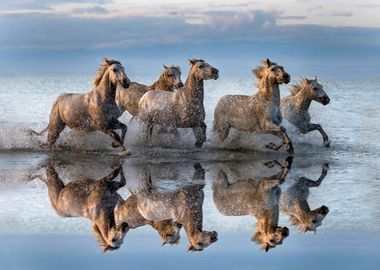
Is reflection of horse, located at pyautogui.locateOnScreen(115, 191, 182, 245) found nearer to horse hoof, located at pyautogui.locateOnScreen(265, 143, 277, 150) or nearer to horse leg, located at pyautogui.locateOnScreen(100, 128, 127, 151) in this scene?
horse leg, located at pyautogui.locateOnScreen(100, 128, 127, 151)

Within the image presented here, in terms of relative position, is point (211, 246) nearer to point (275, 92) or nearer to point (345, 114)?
point (275, 92)

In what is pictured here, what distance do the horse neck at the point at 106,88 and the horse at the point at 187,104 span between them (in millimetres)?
777

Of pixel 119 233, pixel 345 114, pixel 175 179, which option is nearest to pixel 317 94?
pixel 175 179

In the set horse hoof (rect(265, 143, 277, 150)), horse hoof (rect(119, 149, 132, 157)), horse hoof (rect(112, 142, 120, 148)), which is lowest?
horse hoof (rect(119, 149, 132, 157))

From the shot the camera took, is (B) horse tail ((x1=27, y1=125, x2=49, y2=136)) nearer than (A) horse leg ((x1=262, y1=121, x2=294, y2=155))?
No

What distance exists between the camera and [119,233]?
10.4 m

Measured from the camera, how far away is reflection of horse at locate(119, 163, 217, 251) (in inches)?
406

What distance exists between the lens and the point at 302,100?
17922 mm

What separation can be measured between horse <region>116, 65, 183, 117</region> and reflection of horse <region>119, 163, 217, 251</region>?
4.94 metres

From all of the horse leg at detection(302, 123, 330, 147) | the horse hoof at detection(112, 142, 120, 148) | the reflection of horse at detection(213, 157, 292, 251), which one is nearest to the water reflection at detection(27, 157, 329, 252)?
the reflection of horse at detection(213, 157, 292, 251)

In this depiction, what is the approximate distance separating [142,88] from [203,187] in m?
5.96

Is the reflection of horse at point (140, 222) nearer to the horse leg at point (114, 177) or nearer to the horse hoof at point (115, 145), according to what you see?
the horse leg at point (114, 177)

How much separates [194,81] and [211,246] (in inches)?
273

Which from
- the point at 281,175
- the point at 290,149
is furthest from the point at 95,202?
the point at 290,149
